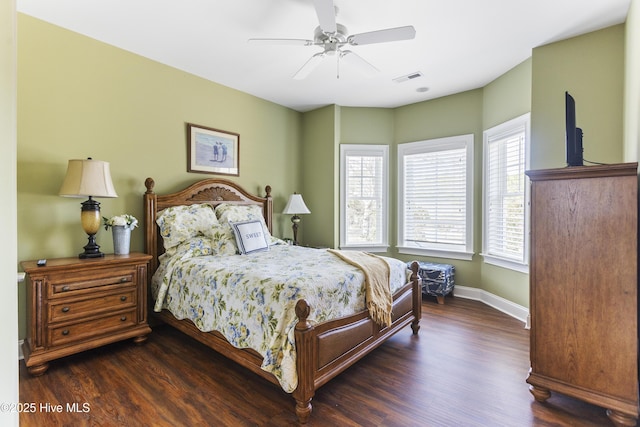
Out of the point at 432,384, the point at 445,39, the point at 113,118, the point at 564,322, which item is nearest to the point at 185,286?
the point at 113,118

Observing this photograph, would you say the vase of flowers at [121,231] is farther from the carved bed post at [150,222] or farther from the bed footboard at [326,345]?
the bed footboard at [326,345]

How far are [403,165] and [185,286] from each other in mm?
3451

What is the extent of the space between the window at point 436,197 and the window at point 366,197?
0.84ft

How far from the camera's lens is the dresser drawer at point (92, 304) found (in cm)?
227

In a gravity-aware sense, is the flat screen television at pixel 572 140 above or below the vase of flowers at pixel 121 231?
above

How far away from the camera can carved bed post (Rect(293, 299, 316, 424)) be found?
1.75 m

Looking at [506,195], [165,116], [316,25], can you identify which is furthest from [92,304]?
[506,195]

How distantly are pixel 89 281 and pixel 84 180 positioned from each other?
807mm

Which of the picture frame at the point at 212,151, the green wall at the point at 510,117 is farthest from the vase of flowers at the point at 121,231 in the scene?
the green wall at the point at 510,117

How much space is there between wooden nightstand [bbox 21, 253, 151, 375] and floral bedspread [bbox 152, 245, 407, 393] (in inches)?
9.6

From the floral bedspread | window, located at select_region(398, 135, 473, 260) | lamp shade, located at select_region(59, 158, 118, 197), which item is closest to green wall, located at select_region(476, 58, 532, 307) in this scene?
window, located at select_region(398, 135, 473, 260)

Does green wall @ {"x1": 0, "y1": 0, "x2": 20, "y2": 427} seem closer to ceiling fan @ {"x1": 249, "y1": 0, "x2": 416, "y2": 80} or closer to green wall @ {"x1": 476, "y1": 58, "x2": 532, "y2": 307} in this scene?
ceiling fan @ {"x1": 249, "y1": 0, "x2": 416, "y2": 80}

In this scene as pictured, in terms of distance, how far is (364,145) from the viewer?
4715 millimetres

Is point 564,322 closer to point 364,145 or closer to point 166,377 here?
point 166,377
